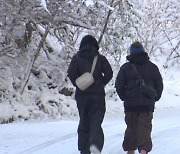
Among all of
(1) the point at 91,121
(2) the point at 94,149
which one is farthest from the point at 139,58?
(2) the point at 94,149

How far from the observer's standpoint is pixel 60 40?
52.1ft

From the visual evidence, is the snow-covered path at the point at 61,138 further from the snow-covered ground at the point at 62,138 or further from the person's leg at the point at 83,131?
the person's leg at the point at 83,131

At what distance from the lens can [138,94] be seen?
6762mm

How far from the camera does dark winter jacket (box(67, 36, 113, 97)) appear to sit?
273 inches

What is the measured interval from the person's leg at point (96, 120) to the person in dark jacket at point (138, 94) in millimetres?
347

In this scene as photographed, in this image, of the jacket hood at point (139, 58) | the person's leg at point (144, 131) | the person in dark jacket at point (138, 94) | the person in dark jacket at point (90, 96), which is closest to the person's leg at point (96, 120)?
the person in dark jacket at point (90, 96)

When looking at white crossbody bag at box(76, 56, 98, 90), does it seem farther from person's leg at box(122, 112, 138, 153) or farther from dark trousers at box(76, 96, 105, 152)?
person's leg at box(122, 112, 138, 153)

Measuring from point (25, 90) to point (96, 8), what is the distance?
4.49 metres

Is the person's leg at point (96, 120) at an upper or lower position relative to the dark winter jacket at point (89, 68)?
lower

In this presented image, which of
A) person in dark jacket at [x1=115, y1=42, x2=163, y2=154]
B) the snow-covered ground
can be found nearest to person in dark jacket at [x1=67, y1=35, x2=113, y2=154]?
person in dark jacket at [x1=115, y1=42, x2=163, y2=154]

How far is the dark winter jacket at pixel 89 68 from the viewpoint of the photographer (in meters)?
6.94

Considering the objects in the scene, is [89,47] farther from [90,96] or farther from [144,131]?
[144,131]

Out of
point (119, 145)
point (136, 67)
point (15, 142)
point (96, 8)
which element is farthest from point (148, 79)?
point (96, 8)

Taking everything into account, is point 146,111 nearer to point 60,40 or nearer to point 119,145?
point 119,145
